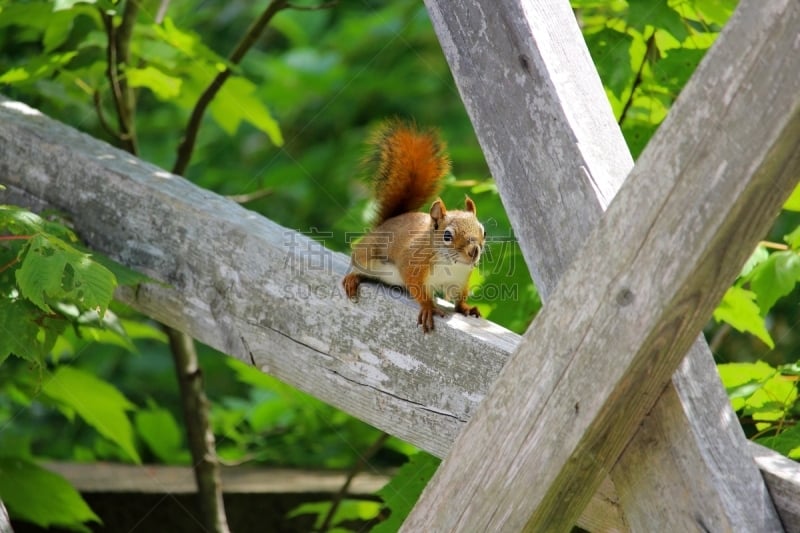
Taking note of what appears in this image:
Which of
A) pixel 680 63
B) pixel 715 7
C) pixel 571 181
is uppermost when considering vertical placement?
pixel 715 7

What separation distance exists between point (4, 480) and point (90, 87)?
91 centimetres

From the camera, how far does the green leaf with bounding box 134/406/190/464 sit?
290 centimetres

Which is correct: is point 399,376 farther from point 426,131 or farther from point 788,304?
point 788,304

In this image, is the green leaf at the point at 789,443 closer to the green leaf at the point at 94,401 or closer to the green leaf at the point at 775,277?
the green leaf at the point at 775,277

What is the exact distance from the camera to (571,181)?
1139 millimetres

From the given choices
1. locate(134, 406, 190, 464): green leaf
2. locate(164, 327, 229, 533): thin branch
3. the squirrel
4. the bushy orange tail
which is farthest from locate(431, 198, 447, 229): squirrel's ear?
locate(134, 406, 190, 464): green leaf

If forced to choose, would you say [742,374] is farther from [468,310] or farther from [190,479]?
[190,479]

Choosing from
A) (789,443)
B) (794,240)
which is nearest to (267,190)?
(794,240)

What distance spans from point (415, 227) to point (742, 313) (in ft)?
2.02

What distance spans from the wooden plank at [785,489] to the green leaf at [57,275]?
0.86 m

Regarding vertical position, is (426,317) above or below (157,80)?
above

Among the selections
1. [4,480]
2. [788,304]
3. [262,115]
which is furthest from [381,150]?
[788,304]

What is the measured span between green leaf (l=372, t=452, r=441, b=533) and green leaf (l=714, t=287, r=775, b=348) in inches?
22.8

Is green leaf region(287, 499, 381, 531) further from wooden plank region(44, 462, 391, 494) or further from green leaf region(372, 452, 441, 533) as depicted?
green leaf region(372, 452, 441, 533)
